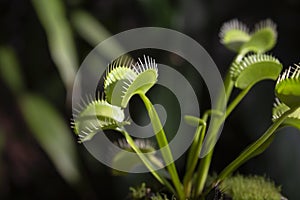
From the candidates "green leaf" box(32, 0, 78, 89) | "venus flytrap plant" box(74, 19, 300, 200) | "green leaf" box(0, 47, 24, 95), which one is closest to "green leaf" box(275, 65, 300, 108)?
"venus flytrap plant" box(74, 19, 300, 200)

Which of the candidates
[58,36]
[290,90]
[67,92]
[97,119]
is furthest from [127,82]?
[67,92]

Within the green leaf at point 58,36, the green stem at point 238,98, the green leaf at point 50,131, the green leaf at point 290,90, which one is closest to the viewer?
the green leaf at point 290,90

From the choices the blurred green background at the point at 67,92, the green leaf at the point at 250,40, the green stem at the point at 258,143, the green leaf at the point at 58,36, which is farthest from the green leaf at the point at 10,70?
the green stem at the point at 258,143

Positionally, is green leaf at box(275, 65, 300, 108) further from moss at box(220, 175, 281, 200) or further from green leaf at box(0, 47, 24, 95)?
green leaf at box(0, 47, 24, 95)

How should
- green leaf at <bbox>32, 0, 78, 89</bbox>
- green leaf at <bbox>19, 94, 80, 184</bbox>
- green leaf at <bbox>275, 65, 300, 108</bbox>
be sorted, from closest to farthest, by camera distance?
green leaf at <bbox>275, 65, 300, 108</bbox> → green leaf at <bbox>32, 0, 78, 89</bbox> → green leaf at <bbox>19, 94, 80, 184</bbox>

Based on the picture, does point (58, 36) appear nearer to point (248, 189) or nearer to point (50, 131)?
point (50, 131)

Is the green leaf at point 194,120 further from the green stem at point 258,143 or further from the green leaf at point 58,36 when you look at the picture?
the green leaf at point 58,36

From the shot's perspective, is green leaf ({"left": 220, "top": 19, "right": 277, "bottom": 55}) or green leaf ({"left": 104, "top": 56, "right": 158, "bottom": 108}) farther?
green leaf ({"left": 220, "top": 19, "right": 277, "bottom": 55})
